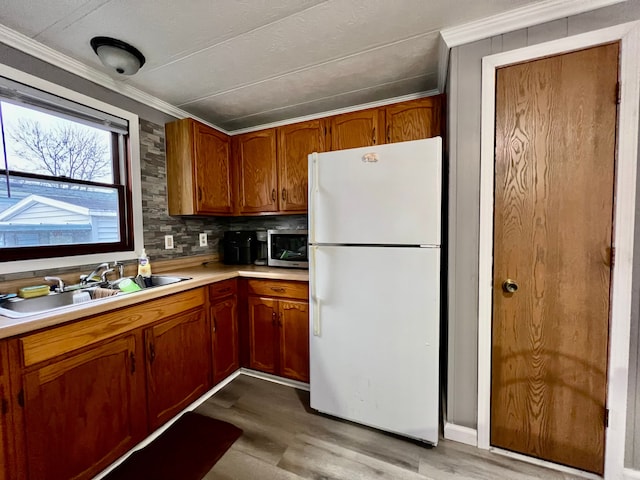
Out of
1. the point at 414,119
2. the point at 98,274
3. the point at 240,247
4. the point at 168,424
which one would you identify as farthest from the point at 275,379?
the point at 414,119

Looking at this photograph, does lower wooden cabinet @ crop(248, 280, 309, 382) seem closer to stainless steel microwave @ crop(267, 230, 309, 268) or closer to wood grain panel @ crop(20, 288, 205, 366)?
stainless steel microwave @ crop(267, 230, 309, 268)

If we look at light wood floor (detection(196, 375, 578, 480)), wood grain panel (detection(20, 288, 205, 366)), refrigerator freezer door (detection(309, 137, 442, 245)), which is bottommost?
light wood floor (detection(196, 375, 578, 480))

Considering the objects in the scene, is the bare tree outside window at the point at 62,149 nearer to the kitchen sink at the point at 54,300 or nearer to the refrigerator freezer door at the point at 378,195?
the kitchen sink at the point at 54,300

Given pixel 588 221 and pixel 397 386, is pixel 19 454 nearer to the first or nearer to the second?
pixel 397 386

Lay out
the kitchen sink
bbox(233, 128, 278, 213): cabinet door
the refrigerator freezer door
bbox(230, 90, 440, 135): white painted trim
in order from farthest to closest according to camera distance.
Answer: bbox(233, 128, 278, 213): cabinet door → bbox(230, 90, 440, 135): white painted trim → the refrigerator freezer door → the kitchen sink

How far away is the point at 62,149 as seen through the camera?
5.49 ft

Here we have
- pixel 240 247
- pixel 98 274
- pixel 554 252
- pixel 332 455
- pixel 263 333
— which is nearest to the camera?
pixel 554 252

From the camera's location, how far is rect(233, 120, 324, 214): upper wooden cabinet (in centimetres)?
230

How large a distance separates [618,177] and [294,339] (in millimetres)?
2035

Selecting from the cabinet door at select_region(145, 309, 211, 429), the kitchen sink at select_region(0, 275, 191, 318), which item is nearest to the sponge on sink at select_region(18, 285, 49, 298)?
the kitchen sink at select_region(0, 275, 191, 318)

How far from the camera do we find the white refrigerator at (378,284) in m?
1.43

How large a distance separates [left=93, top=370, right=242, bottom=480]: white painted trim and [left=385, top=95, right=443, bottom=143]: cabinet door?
7.39ft

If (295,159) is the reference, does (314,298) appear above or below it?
below

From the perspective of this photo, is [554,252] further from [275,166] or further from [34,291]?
[34,291]
